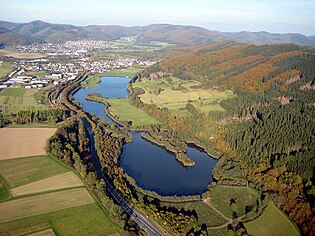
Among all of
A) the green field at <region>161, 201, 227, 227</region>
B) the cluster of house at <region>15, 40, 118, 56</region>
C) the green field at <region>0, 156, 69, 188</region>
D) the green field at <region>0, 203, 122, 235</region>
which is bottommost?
the green field at <region>161, 201, 227, 227</region>

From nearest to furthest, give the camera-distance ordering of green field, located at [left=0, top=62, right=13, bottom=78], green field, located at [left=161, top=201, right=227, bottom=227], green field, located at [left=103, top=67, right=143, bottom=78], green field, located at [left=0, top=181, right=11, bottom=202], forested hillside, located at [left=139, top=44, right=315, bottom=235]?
green field, located at [left=0, top=181, right=11, bottom=202] → green field, located at [left=161, top=201, right=227, bottom=227] → forested hillside, located at [left=139, top=44, right=315, bottom=235] → green field, located at [left=0, top=62, right=13, bottom=78] → green field, located at [left=103, top=67, right=143, bottom=78]

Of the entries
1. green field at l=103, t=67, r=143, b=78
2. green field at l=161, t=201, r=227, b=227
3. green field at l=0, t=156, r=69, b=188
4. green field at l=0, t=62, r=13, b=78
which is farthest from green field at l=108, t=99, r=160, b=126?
green field at l=0, t=62, r=13, b=78

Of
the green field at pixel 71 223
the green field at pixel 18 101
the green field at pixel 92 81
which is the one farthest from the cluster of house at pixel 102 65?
the green field at pixel 71 223

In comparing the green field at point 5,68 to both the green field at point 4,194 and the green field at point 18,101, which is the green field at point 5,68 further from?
the green field at point 4,194

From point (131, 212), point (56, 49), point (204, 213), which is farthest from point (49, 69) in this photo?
point (204, 213)

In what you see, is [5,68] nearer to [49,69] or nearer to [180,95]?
[49,69]

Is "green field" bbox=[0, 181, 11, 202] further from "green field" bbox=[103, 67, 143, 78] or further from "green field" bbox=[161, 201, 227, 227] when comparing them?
"green field" bbox=[103, 67, 143, 78]
